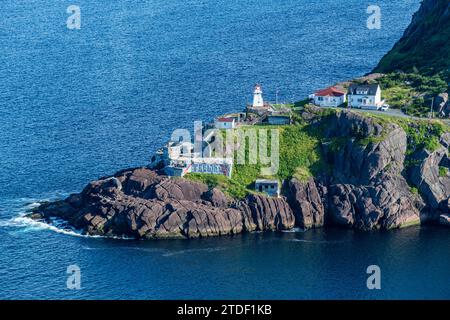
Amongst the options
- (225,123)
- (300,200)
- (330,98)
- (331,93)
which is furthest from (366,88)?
(300,200)

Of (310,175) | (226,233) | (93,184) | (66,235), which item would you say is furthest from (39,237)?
(310,175)

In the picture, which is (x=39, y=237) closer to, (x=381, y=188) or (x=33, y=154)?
(x=33, y=154)

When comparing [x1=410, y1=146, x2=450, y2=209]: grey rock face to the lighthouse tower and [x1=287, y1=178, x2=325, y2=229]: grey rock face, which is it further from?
the lighthouse tower

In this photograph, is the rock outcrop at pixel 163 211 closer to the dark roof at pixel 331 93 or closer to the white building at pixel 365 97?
the dark roof at pixel 331 93

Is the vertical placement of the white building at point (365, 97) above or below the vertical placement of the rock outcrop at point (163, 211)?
above

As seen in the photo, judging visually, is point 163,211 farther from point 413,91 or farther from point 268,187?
point 413,91

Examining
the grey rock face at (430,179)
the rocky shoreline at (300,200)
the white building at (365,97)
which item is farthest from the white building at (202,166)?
the grey rock face at (430,179)
